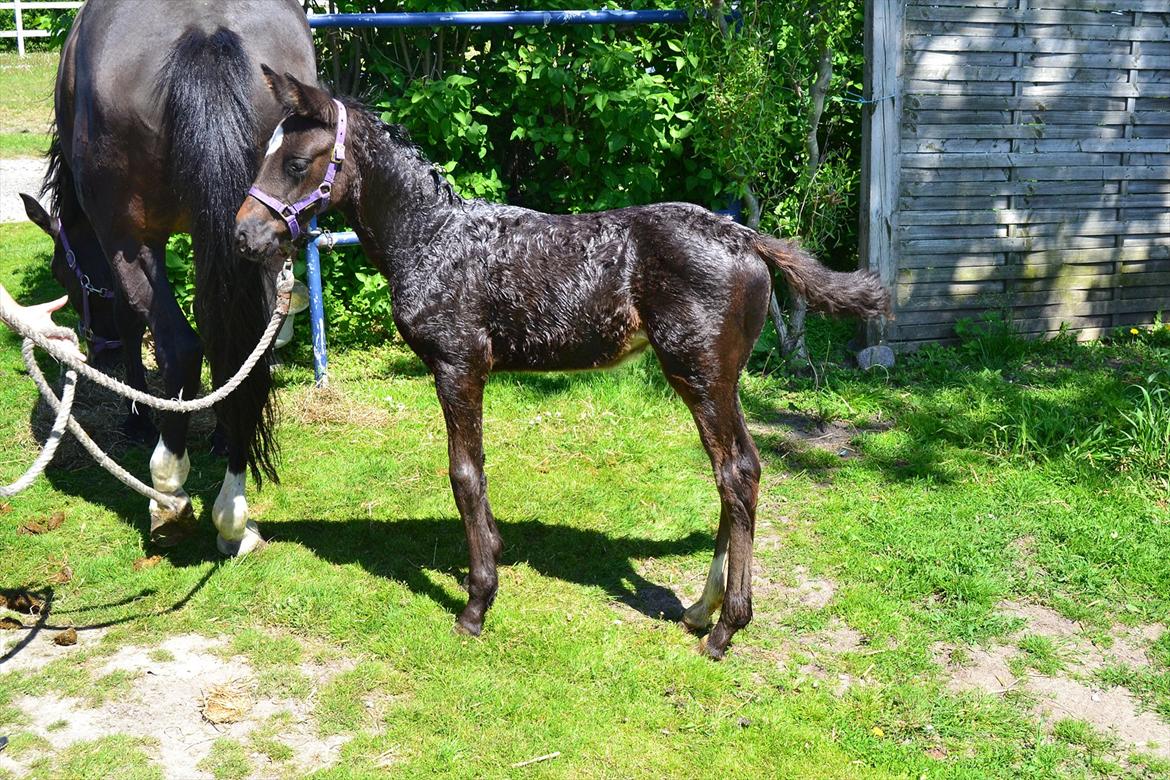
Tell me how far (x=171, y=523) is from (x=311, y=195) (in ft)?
5.88

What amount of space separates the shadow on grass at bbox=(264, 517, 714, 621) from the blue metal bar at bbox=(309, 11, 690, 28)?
10.9 feet

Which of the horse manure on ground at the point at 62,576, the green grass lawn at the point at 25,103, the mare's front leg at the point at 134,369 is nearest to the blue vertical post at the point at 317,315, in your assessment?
the mare's front leg at the point at 134,369

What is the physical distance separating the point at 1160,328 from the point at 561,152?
4818mm

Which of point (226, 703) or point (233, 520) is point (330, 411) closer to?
point (233, 520)

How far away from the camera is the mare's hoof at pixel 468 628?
13.1ft

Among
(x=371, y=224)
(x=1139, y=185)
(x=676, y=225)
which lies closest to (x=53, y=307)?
(x=371, y=224)

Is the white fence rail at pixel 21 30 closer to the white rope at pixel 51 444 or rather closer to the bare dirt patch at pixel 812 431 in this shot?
the bare dirt patch at pixel 812 431

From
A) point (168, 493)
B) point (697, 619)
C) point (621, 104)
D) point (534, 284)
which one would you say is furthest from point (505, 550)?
point (621, 104)

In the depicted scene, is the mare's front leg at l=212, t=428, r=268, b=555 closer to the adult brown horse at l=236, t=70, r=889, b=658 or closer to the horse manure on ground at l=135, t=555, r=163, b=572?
the horse manure on ground at l=135, t=555, r=163, b=572

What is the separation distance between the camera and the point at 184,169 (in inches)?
164

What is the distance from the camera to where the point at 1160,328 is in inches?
292

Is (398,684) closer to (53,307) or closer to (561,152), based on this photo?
(53,307)

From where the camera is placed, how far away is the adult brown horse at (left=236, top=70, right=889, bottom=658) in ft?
12.1

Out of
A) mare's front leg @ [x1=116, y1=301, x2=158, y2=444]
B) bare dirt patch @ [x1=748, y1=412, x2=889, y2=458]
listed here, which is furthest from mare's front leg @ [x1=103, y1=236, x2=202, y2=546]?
bare dirt patch @ [x1=748, y1=412, x2=889, y2=458]
